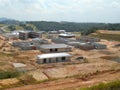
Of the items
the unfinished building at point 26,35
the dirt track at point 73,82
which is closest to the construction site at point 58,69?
the dirt track at point 73,82

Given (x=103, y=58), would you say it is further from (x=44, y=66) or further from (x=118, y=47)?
(x=118, y=47)

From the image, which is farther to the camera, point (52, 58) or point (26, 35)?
point (26, 35)

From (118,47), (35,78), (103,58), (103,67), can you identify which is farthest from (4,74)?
(118,47)

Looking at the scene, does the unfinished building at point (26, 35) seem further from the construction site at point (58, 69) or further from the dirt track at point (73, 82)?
the dirt track at point (73, 82)

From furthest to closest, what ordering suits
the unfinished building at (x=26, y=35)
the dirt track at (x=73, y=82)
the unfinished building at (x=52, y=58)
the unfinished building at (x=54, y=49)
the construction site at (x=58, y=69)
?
the unfinished building at (x=26, y=35), the unfinished building at (x=54, y=49), the unfinished building at (x=52, y=58), the construction site at (x=58, y=69), the dirt track at (x=73, y=82)

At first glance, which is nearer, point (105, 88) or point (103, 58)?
point (105, 88)

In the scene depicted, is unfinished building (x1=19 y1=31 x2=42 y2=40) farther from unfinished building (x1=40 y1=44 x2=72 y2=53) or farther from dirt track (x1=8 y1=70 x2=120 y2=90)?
dirt track (x1=8 y1=70 x2=120 y2=90)

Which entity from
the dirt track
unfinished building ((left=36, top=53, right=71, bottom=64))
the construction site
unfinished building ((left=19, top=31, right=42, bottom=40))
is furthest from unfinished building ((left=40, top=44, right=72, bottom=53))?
unfinished building ((left=19, top=31, right=42, bottom=40))

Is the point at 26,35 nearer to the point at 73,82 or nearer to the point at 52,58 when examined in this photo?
the point at 52,58

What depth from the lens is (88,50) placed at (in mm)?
48750

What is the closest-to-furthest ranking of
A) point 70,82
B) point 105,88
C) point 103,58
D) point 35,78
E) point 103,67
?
point 105,88 < point 70,82 < point 35,78 < point 103,67 < point 103,58

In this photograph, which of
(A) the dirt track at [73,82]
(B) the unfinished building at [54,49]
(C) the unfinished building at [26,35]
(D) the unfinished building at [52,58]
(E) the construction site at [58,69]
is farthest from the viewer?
(C) the unfinished building at [26,35]

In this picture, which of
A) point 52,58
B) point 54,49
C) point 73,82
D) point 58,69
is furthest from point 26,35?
point 73,82

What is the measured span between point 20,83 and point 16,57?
1726 cm
